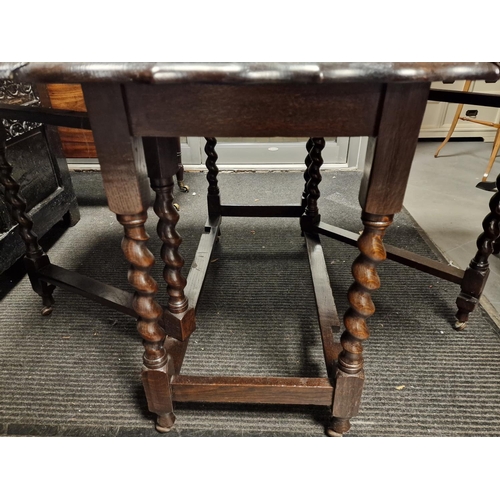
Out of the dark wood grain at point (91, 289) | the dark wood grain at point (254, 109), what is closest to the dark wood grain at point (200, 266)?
the dark wood grain at point (91, 289)

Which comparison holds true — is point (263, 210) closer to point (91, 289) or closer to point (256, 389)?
point (91, 289)

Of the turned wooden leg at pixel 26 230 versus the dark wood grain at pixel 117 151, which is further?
the turned wooden leg at pixel 26 230

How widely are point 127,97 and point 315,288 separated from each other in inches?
30.6

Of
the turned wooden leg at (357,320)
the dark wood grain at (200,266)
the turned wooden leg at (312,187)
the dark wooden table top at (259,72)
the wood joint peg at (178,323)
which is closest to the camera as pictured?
the dark wooden table top at (259,72)

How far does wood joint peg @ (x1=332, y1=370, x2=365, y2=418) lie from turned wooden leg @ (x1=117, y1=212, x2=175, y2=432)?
357 mm

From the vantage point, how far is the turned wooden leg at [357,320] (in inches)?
24.9

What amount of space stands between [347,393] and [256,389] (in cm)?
19

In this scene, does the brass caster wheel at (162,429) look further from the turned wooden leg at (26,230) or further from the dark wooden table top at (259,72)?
the dark wooden table top at (259,72)

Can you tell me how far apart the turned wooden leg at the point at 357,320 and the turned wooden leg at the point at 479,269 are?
55 centimetres

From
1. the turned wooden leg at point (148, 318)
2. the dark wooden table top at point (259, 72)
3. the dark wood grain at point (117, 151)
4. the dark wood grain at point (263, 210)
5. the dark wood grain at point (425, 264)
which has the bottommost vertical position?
the dark wood grain at point (263, 210)

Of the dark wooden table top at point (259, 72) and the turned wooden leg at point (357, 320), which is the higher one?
the dark wooden table top at point (259, 72)

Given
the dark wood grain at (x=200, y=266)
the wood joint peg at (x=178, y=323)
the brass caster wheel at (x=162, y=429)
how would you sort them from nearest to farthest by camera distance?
the brass caster wheel at (x=162, y=429) < the wood joint peg at (x=178, y=323) < the dark wood grain at (x=200, y=266)

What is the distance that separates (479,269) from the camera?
1.10m

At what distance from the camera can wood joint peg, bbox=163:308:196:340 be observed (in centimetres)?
99
